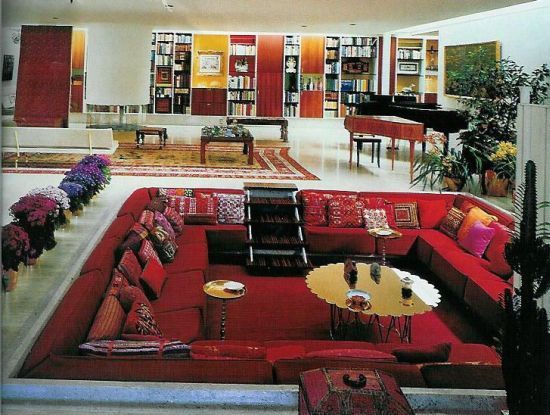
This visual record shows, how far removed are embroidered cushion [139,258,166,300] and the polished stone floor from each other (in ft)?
1.53

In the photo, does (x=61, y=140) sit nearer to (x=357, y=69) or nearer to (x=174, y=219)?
(x=174, y=219)

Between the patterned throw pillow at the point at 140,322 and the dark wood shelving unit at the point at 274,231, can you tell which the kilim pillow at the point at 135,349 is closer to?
the patterned throw pillow at the point at 140,322

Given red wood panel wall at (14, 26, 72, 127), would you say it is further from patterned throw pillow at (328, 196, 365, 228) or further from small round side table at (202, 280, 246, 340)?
patterned throw pillow at (328, 196, 365, 228)

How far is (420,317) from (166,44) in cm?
1492

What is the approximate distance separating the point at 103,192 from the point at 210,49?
444 inches

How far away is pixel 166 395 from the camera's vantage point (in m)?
2.56

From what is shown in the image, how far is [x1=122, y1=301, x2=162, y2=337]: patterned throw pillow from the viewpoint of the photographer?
140 inches

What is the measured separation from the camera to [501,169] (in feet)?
29.1

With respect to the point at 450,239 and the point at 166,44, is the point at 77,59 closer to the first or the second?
the point at 166,44

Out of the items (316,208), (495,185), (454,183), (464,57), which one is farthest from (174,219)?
(464,57)

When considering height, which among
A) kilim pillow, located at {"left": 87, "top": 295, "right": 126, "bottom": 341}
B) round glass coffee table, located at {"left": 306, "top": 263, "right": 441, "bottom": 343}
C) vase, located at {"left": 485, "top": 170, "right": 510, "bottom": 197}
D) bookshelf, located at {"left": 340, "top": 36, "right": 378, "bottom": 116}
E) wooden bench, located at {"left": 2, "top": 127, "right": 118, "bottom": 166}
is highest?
bookshelf, located at {"left": 340, "top": 36, "right": 378, "bottom": 116}

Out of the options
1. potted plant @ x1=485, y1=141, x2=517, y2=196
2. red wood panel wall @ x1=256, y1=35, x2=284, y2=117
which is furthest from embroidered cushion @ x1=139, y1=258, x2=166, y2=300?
red wood panel wall @ x1=256, y1=35, x2=284, y2=117

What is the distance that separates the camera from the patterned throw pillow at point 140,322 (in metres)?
3.55

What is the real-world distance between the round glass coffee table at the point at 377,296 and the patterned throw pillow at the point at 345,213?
1484 mm
